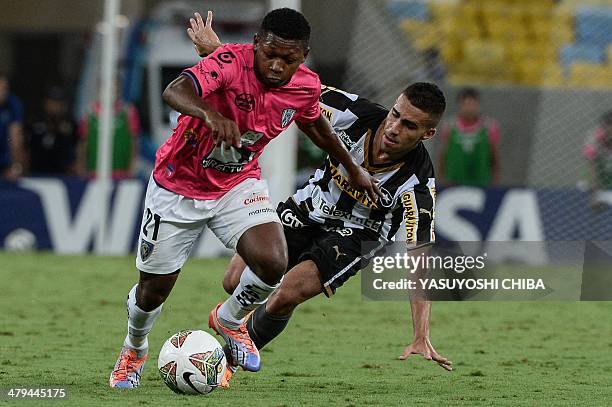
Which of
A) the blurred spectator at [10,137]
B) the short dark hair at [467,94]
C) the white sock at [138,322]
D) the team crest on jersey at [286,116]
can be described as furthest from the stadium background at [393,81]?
the team crest on jersey at [286,116]

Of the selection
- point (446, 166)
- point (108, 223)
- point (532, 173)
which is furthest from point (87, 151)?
point (532, 173)

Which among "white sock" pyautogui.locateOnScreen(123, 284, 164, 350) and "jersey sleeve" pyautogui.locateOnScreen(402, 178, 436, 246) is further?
"jersey sleeve" pyautogui.locateOnScreen(402, 178, 436, 246)

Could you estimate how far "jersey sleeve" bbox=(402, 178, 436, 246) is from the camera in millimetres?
7578

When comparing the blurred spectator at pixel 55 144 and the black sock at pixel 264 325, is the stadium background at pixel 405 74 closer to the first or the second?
the blurred spectator at pixel 55 144

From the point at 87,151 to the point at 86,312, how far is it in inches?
261

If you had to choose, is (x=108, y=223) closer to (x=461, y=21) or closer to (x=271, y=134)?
(x=461, y=21)

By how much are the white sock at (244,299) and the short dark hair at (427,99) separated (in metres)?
1.52

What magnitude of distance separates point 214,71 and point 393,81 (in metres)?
10.5

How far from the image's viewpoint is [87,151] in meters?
17.1

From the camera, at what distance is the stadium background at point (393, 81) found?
15711 mm

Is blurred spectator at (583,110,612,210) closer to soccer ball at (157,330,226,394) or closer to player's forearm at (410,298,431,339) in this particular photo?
player's forearm at (410,298,431,339)

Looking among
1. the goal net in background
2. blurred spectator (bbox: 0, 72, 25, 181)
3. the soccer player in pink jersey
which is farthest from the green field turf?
the goal net in background

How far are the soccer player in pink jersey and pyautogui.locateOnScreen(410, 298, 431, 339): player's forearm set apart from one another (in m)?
0.84

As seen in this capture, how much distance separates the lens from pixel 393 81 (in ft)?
55.7
